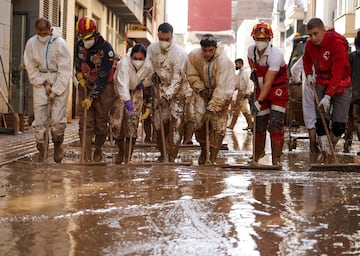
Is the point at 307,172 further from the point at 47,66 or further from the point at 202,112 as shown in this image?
the point at 47,66

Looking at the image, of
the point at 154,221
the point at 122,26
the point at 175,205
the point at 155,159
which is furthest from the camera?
the point at 122,26

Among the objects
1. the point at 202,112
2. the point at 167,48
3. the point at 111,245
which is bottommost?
the point at 111,245

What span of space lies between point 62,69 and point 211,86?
167 cm

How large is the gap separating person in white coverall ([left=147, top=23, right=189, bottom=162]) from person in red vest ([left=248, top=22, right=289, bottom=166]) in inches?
32.1

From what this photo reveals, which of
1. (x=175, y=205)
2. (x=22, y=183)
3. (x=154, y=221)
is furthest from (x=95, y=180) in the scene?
(x=154, y=221)

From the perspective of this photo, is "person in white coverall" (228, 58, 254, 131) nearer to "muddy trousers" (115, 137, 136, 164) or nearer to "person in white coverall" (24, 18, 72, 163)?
"muddy trousers" (115, 137, 136, 164)

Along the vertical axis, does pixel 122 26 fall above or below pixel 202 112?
above

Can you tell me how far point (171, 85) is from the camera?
8156 millimetres

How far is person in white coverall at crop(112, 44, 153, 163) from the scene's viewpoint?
802cm

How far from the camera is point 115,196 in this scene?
17.2ft

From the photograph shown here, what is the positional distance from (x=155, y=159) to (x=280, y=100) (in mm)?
1791

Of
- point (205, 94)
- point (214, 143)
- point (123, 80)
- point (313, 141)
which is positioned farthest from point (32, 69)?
point (313, 141)

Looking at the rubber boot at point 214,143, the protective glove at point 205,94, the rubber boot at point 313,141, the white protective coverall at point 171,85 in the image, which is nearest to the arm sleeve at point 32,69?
the white protective coverall at point 171,85

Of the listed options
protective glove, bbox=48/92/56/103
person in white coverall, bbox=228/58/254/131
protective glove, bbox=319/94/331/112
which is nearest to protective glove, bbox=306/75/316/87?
protective glove, bbox=319/94/331/112
